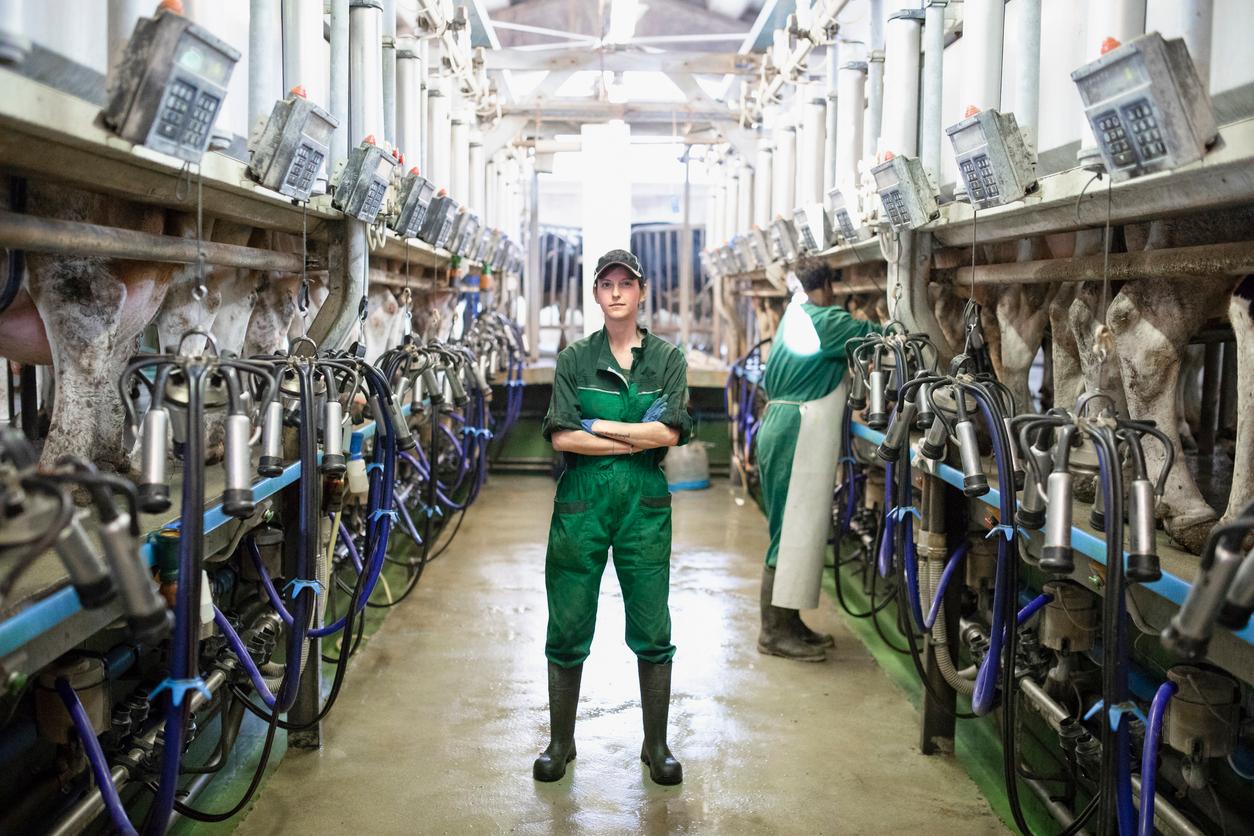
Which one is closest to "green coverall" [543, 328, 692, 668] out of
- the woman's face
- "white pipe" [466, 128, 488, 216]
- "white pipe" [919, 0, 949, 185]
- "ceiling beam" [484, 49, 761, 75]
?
the woman's face

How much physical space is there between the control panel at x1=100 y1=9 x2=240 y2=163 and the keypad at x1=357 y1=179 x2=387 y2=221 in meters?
1.57

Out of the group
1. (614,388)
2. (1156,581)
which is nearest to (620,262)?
(614,388)

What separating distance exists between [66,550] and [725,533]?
5.70 meters

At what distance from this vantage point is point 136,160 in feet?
7.05

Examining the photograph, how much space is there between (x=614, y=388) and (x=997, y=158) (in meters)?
1.17

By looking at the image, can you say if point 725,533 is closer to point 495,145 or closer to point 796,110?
point 796,110

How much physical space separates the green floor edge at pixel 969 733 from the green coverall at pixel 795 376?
2.11ft

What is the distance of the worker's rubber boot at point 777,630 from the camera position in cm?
449

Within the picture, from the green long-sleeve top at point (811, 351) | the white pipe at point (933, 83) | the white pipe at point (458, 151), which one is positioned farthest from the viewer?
the white pipe at point (458, 151)

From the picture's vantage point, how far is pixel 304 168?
296cm

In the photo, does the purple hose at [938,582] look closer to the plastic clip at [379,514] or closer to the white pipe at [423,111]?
the plastic clip at [379,514]

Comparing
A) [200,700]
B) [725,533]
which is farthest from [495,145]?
[200,700]

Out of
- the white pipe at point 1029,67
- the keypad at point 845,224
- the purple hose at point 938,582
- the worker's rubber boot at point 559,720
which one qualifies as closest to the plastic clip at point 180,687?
the worker's rubber boot at point 559,720

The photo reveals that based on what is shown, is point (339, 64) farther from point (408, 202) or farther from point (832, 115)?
point (832, 115)
